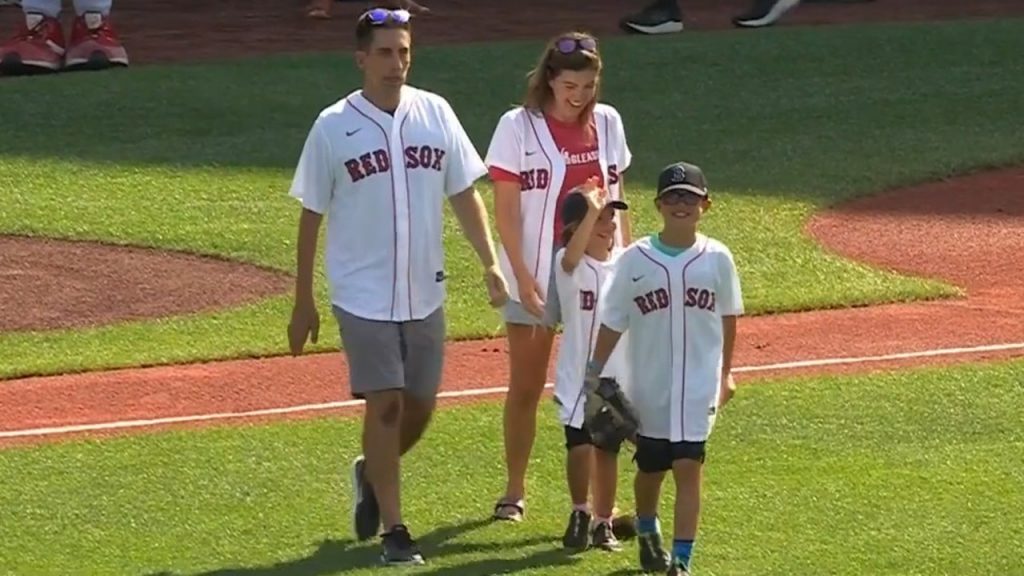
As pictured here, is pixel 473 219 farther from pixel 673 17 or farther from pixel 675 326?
pixel 673 17

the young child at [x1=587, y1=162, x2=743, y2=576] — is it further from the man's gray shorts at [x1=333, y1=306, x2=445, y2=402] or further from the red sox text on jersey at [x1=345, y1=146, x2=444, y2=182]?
the red sox text on jersey at [x1=345, y1=146, x2=444, y2=182]

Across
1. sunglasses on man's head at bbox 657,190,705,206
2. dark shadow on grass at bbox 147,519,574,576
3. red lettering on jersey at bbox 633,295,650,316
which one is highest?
sunglasses on man's head at bbox 657,190,705,206

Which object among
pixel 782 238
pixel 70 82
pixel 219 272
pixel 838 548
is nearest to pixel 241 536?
pixel 838 548

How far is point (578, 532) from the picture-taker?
274 inches

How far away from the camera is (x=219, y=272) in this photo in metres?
12.4

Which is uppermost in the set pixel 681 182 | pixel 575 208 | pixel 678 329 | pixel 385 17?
pixel 385 17

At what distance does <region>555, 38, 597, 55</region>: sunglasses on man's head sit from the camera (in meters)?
6.85

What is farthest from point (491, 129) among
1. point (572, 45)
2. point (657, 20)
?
point (572, 45)

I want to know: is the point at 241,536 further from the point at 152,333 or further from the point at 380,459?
the point at 152,333

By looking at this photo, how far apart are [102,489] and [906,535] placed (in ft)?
9.82

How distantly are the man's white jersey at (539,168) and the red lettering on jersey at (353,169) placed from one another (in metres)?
Answer: 0.54

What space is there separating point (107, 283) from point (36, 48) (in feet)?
19.3

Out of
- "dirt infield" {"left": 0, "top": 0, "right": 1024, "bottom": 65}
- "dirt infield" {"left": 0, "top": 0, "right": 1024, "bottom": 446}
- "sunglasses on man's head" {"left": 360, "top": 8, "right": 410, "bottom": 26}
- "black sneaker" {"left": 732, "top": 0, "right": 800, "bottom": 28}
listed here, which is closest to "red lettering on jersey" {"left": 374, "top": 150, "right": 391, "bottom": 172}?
"sunglasses on man's head" {"left": 360, "top": 8, "right": 410, "bottom": 26}

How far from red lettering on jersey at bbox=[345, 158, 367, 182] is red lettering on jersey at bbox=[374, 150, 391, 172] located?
0.20ft
